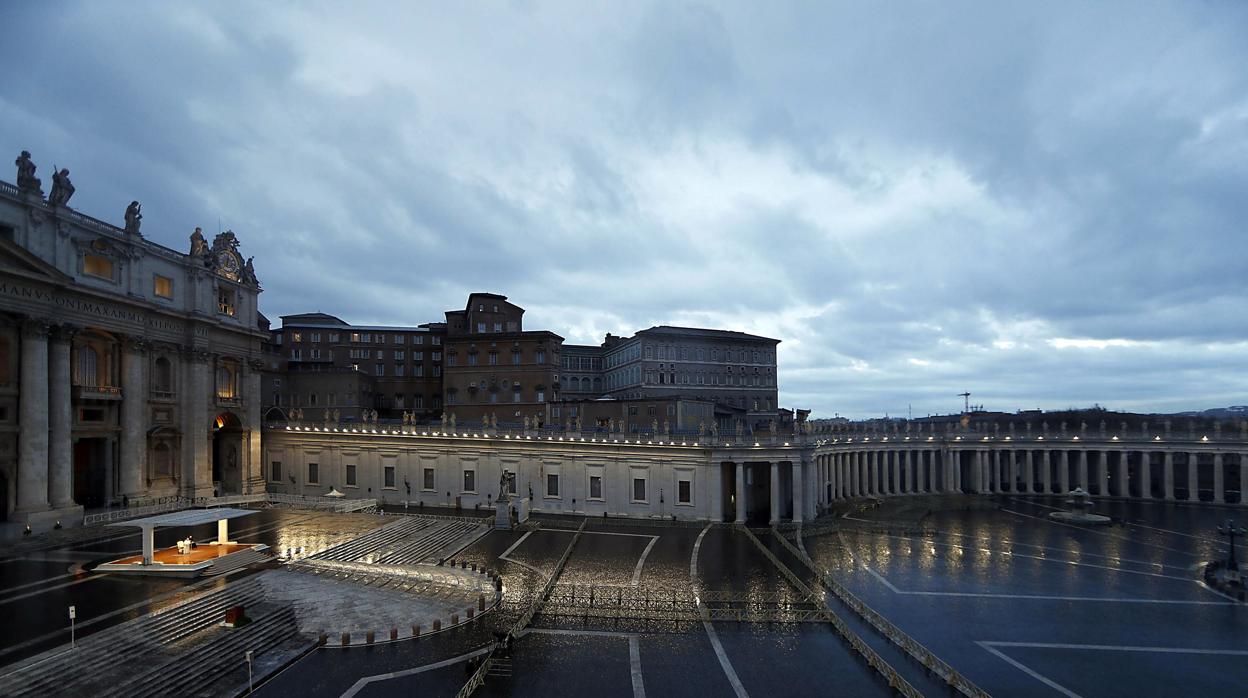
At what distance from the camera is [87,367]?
5209 centimetres

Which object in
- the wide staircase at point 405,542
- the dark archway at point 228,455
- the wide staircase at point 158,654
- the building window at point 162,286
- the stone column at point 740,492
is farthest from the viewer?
the dark archway at point 228,455

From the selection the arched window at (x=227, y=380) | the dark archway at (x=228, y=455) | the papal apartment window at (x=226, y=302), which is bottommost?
the dark archway at (x=228, y=455)

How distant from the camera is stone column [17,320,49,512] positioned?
44.4 m

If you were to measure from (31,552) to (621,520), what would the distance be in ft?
135

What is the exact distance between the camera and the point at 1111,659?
25328 millimetres

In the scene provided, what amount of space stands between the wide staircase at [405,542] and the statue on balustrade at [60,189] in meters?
35.3

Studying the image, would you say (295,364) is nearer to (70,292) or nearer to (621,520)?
(70,292)

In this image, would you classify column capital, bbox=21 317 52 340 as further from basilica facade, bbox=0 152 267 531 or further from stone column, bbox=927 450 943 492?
stone column, bbox=927 450 943 492

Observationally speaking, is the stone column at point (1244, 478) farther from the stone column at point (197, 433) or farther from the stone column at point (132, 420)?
the stone column at point (132, 420)

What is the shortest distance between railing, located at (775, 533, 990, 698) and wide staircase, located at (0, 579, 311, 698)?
25801 mm

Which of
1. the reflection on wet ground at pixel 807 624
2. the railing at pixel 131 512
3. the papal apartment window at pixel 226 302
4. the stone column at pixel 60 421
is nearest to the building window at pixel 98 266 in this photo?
the stone column at pixel 60 421

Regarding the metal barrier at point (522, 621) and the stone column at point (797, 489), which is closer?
the metal barrier at point (522, 621)

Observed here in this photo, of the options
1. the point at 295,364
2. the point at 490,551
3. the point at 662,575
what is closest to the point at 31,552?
the point at 490,551

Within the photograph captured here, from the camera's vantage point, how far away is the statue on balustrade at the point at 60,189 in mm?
47844
